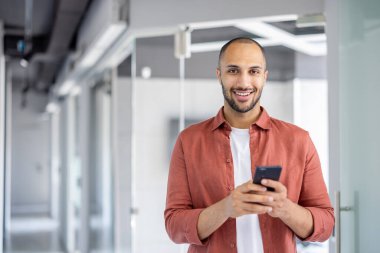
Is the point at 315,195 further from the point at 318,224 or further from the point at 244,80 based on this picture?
the point at 244,80

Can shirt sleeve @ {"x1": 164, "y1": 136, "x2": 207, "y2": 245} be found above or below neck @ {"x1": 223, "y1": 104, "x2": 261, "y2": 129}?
below

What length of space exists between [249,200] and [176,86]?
3.71 meters

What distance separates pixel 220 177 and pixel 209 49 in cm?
274

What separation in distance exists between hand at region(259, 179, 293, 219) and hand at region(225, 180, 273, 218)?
1cm

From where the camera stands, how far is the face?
1.86 meters

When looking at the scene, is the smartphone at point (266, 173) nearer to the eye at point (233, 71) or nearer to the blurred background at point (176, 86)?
the eye at point (233, 71)

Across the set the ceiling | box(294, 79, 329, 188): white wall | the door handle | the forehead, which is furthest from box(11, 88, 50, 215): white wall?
the forehead

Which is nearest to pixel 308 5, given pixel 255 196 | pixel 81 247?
pixel 255 196

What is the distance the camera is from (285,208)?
1728mm

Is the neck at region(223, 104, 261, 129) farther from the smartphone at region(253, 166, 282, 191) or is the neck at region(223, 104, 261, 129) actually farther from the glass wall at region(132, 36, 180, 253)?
the glass wall at region(132, 36, 180, 253)

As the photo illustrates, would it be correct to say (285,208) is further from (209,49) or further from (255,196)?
(209,49)

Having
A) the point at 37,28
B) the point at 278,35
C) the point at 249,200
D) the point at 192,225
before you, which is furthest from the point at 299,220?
the point at 37,28

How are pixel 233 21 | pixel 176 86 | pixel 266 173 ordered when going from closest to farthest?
pixel 266 173, pixel 233 21, pixel 176 86

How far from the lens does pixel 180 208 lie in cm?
192
